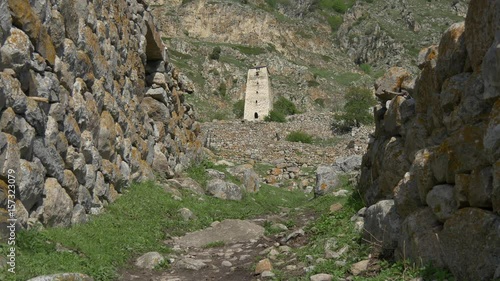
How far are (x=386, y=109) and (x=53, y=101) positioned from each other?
591 cm

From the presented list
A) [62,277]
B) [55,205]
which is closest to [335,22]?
[55,205]

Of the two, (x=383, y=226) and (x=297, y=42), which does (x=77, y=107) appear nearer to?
(x=383, y=226)

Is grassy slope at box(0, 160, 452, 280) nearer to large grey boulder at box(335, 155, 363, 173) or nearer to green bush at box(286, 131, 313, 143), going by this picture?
large grey boulder at box(335, 155, 363, 173)

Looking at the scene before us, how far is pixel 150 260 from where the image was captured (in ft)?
22.6

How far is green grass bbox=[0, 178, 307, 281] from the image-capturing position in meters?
5.75

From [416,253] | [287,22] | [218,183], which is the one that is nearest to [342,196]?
[218,183]

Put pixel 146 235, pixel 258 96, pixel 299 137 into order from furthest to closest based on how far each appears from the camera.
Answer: pixel 258 96 < pixel 299 137 < pixel 146 235

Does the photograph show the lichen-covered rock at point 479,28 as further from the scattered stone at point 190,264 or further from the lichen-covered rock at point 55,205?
the lichen-covered rock at point 55,205

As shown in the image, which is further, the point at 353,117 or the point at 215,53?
the point at 215,53

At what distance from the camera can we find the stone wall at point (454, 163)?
427cm

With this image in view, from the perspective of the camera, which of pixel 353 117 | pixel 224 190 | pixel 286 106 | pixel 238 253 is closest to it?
pixel 238 253

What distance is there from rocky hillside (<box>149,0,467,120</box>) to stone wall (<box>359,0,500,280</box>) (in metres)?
51.7

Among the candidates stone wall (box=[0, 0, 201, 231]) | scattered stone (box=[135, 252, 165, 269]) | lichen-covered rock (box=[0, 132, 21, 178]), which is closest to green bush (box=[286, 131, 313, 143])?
stone wall (box=[0, 0, 201, 231])

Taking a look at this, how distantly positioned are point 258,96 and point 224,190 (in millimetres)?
37885
